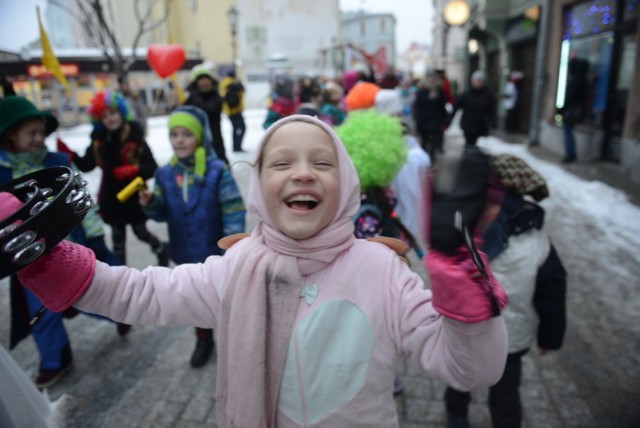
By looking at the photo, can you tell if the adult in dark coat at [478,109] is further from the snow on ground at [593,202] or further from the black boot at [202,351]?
the black boot at [202,351]

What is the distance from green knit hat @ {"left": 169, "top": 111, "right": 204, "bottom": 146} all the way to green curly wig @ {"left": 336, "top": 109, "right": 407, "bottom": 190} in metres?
1.06

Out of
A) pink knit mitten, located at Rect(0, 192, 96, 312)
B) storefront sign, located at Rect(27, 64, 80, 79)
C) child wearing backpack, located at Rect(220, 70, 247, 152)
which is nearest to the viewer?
pink knit mitten, located at Rect(0, 192, 96, 312)

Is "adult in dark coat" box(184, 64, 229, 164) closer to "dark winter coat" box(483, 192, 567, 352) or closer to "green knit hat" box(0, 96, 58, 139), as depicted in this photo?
"green knit hat" box(0, 96, 58, 139)

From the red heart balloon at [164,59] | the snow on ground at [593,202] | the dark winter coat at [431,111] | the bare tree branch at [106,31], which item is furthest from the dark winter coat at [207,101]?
the dark winter coat at [431,111]

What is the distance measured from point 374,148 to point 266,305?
141 cm

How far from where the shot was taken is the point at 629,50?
7758mm

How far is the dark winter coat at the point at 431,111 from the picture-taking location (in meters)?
8.94

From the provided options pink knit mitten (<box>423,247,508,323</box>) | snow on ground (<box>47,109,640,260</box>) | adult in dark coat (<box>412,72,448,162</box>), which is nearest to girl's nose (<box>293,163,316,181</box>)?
pink knit mitten (<box>423,247,508,323</box>)

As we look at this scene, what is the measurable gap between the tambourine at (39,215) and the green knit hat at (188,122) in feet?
5.90

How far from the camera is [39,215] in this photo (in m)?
1.02

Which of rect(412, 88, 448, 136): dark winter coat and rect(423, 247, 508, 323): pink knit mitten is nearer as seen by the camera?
rect(423, 247, 508, 323): pink knit mitten

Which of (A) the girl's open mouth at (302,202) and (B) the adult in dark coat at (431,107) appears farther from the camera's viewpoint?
(B) the adult in dark coat at (431,107)

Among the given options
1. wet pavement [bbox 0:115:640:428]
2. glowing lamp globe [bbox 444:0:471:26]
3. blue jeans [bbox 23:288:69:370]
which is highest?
glowing lamp globe [bbox 444:0:471:26]

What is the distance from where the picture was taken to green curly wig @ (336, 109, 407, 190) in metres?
2.45
